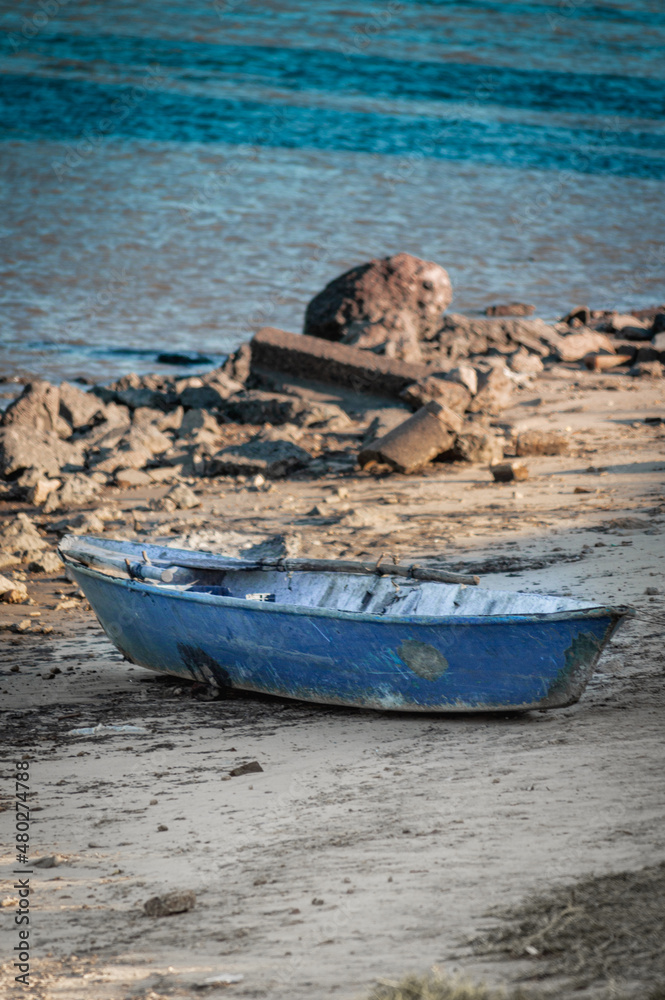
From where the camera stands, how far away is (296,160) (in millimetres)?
35812

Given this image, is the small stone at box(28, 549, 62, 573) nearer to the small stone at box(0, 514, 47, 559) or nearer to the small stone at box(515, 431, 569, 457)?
the small stone at box(0, 514, 47, 559)

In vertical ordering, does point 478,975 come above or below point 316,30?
below

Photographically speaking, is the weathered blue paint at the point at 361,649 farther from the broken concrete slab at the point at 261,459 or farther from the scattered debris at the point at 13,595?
the broken concrete slab at the point at 261,459

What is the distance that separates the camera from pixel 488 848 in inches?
135

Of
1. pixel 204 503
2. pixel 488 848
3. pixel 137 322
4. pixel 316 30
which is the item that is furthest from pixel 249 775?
pixel 316 30

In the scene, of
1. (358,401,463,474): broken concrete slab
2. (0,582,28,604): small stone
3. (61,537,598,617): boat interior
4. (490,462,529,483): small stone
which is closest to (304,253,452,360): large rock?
(358,401,463,474): broken concrete slab

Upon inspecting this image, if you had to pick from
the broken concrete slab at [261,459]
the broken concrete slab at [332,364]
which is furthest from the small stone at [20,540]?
the broken concrete slab at [332,364]

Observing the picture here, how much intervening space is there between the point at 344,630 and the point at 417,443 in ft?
14.5

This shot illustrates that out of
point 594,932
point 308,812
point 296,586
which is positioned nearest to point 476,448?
point 296,586

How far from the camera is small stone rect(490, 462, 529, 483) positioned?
28.2 ft

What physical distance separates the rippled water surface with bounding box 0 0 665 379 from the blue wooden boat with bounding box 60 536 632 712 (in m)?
9.68

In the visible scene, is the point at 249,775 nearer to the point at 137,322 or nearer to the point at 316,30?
the point at 137,322

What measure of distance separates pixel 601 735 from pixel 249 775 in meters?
1.44

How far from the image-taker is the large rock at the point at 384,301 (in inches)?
573
